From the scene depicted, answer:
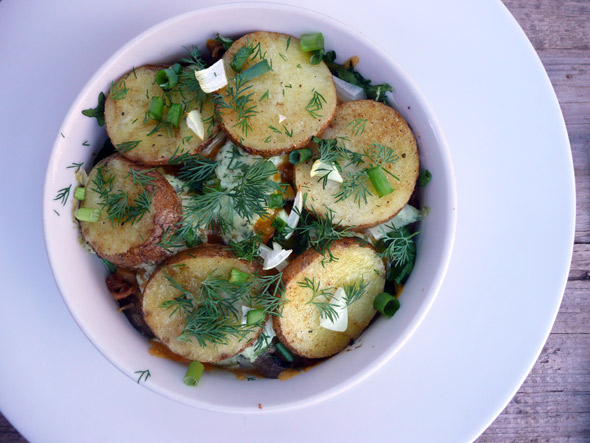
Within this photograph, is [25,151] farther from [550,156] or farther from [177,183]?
[550,156]

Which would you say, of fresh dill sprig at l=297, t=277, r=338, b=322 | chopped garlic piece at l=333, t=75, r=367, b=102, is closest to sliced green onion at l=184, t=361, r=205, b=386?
fresh dill sprig at l=297, t=277, r=338, b=322

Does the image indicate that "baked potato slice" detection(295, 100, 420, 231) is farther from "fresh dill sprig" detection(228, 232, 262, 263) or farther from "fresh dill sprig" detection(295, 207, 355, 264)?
"fresh dill sprig" detection(228, 232, 262, 263)

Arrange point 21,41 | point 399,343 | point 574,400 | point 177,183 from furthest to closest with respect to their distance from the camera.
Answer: point 574,400 < point 21,41 < point 177,183 < point 399,343

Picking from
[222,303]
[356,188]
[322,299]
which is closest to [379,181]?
[356,188]

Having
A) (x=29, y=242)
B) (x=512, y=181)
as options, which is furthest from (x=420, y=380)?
(x=29, y=242)

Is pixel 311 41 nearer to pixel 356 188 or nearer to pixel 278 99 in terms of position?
pixel 278 99

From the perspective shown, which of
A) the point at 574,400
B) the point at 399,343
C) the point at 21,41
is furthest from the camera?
the point at 574,400
